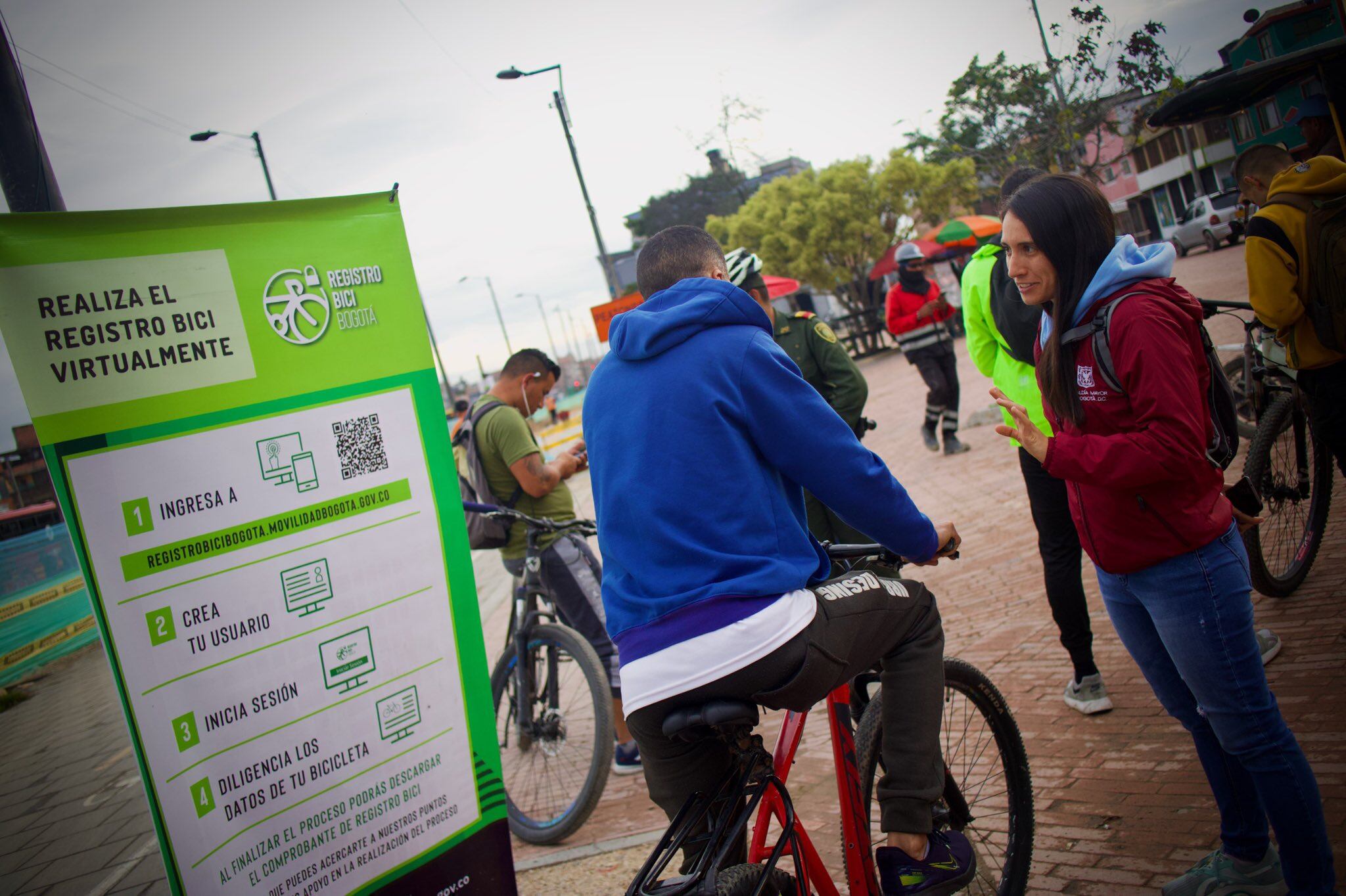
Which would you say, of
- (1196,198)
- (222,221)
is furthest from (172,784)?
(1196,198)

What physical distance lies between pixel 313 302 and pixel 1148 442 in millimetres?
2260

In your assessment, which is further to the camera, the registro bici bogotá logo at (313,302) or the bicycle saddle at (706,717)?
the registro bici bogotá logo at (313,302)

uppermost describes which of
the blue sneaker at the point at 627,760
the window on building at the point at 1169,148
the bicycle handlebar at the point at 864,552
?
the window on building at the point at 1169,148

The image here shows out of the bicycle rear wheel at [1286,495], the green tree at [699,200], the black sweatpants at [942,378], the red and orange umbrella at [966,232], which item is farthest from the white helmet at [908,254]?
the green tree at [699,200]

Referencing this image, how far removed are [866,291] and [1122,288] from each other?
2991 centimetres

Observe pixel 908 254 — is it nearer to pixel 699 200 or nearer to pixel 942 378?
pixel 942 378

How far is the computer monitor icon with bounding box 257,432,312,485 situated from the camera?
2430 millimetres

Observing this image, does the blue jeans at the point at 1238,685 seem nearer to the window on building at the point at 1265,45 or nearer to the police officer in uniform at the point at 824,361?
the police officer in uniform at the point at 824,361

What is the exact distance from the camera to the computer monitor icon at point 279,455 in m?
2.43

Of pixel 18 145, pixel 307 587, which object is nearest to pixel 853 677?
pixel 307 587

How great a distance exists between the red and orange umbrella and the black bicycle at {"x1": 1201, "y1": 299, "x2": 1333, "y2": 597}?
15.8m

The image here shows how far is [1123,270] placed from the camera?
2.29m

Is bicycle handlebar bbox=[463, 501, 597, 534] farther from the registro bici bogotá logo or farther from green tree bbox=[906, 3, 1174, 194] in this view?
green tree bbox=[906, 3, 1174, 194]

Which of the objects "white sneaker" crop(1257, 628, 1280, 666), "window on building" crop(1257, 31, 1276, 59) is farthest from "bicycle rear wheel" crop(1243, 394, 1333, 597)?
"window on building" crop(1257, 31, 1276, 59)
